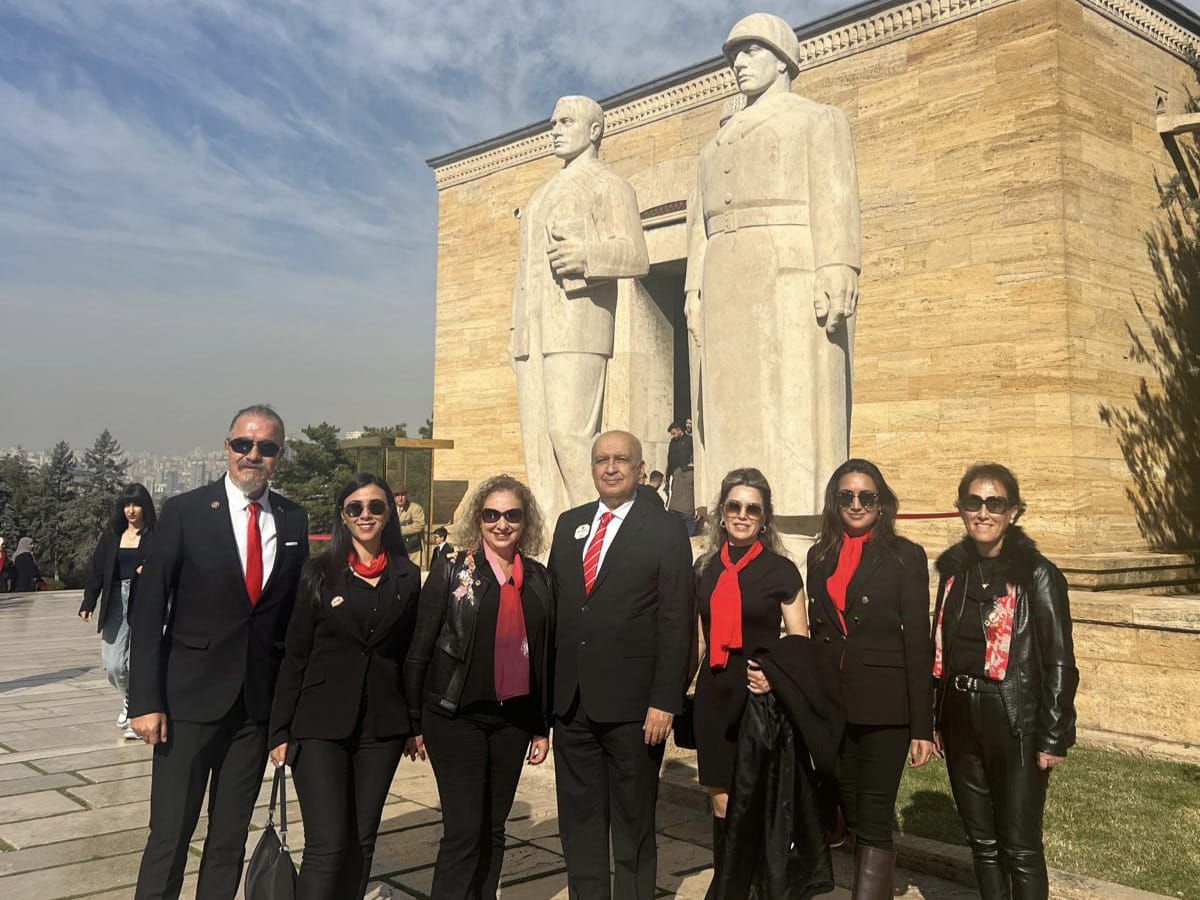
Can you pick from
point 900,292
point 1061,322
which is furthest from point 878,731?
point 900,292

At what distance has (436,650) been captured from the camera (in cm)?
354

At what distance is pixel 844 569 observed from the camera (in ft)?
12.1

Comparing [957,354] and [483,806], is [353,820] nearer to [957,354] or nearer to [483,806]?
[483,806]

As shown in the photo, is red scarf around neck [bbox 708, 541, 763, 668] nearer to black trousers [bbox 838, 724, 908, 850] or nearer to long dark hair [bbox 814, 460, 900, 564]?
long dark hair [bbox 814, 460, 900, 564]

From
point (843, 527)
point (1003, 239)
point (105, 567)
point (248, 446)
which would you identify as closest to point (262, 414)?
point (248, 446)

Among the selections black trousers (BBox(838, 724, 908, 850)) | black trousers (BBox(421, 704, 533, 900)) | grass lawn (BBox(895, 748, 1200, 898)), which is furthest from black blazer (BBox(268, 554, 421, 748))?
grass lawn (BBox(895, 748, 1200, 898))

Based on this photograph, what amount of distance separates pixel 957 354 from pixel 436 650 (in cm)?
912

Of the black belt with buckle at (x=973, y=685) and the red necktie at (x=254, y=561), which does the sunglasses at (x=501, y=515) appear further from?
the black belt with buckle at (x=973, y=685)

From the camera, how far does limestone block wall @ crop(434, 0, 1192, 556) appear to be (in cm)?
1060

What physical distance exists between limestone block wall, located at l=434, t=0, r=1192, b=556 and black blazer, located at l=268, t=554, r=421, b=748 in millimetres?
7922

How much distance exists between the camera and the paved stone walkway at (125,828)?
14.2ft

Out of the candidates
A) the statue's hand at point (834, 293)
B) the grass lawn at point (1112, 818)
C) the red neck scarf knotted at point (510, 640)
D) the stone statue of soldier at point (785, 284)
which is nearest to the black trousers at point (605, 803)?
the red neck scarf knotted at point (510, 640)

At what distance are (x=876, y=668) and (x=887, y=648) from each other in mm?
78

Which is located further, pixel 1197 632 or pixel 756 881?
pixel 1197 632
